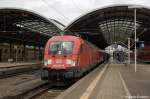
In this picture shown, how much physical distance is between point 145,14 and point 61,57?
3302 cm

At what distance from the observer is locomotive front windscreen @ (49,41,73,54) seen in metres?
20.9

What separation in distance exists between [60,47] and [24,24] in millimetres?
39484

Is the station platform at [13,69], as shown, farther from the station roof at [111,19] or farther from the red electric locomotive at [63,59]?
the station roof at [111,19]

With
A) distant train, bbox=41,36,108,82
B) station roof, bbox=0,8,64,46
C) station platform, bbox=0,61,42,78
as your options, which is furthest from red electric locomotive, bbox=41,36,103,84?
station roof, bbox=0,8,64,46

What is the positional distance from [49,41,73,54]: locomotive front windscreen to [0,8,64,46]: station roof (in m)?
27.8

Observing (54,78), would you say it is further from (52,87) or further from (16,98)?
(16,98)

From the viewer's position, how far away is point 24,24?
59.5 meters

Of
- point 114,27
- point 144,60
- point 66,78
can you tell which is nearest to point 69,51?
point 66,78

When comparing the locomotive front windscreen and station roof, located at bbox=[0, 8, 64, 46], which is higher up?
station roof, located at bbox=[0, 8, 64, 46]

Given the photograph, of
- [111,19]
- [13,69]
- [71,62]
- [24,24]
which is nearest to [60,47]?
[71,62]

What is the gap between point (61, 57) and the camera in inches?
807

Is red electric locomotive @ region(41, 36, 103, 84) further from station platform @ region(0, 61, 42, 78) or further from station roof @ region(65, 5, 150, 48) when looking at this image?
station roof @ region(65, 5, 150, 48)

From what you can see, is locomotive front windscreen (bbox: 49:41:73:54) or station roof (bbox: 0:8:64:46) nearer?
locomotive front windscreen (bbox: 49:41:73:54)

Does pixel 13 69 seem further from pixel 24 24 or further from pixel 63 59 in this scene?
pixel 24 24
